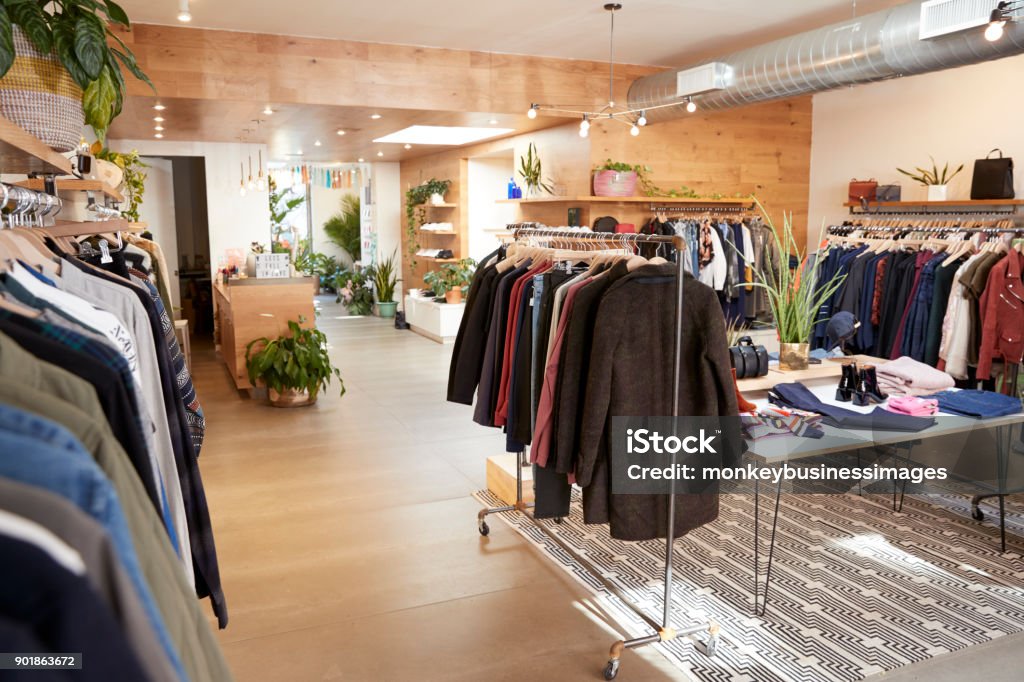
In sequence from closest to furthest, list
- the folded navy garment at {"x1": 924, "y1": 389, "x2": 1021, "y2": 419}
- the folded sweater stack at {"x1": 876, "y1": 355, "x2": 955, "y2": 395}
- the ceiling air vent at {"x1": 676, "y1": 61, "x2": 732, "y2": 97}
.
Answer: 1. the folded navy garment at {"x1": 924, "y1": 389, "x2": 1021, "y2": 419}
2. the folded sweater stack at {"x1": 876, "y1": 355, "x2": 955, "y2": 395}
3. the ceiling air vent at {"x1": 676, "y1": 61, "x2": 732, "y2": 97}

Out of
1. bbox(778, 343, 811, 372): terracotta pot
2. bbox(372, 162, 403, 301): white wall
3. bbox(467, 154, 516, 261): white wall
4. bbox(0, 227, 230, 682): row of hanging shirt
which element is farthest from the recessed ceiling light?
bbox(0, 227, 230, 682): row of hanging shirt

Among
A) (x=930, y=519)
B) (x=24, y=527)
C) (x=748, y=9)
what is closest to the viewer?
(x=24, y=527)

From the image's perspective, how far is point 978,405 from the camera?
11.1 feet

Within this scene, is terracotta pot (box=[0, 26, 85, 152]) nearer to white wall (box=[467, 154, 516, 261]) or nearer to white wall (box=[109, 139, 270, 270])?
white wall (box=[109, 139, 270, 270])

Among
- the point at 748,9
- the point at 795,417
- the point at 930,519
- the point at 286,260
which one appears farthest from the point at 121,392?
the point at 286,260

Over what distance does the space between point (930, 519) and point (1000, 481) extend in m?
0.51

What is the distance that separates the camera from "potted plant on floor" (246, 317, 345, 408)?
6688 millimetres

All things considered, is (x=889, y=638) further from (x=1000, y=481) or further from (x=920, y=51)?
(x=920, y=51)

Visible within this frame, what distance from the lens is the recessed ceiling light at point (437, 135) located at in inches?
384

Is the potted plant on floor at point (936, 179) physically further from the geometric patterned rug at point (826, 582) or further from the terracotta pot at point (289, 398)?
the terracotta pot at point (289, 398)

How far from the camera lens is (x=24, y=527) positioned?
2.05ft

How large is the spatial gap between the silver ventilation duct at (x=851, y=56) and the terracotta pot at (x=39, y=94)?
4515 mm

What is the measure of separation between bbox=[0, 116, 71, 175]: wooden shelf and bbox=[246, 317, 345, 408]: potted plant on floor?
452 centimetres

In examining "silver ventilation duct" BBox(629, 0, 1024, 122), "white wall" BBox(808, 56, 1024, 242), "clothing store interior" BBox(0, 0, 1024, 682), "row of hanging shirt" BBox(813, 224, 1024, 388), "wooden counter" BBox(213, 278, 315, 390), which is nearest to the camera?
"clothing store interior" BBox(0, 0, 1024, 682)
